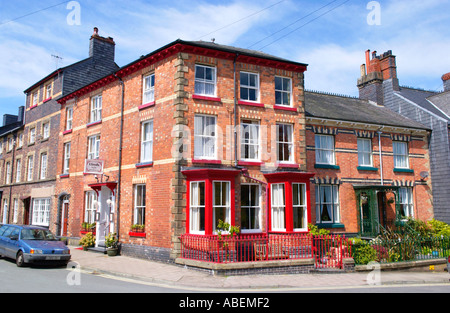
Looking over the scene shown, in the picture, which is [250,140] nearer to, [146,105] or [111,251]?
[146,105]

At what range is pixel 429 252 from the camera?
53.1 feet

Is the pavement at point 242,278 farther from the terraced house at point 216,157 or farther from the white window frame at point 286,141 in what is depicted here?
the white window frame at point 286,141

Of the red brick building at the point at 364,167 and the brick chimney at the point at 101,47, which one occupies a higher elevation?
the brick chimney at the point at 101,47

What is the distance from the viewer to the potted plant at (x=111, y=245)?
17.3 m

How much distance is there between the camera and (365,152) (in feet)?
73.5

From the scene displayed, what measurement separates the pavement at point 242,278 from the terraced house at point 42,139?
1165 centimetres

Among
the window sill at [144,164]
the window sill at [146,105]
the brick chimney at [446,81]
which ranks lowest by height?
the window sill at [144,164]

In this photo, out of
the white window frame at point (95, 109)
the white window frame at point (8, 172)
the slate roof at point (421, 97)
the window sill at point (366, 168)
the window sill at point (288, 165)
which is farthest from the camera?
the white window frame at point (8, 172)

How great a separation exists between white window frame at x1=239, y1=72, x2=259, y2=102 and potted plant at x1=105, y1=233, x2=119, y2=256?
9394mm

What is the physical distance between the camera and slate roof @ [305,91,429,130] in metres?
21.9

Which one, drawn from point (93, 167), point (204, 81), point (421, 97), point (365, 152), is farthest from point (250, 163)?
point (421, 97)

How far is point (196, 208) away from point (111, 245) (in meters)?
5.40

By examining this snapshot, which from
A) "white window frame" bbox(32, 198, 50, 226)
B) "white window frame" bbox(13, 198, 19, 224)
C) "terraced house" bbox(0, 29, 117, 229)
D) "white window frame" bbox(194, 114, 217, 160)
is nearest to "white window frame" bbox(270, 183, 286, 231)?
"white window frame" bbox(194, 114, 217, 160)

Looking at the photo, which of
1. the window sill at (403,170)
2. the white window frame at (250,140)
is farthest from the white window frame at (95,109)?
the window sill at (403,170)
